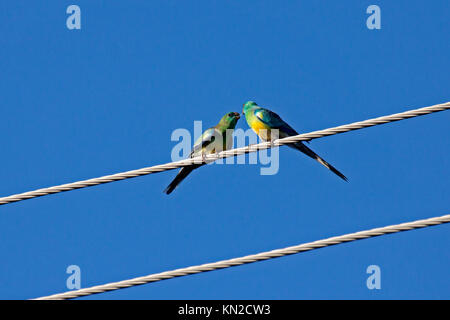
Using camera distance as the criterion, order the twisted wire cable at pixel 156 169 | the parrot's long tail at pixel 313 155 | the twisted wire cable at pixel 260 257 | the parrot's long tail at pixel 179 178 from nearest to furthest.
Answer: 1. the twisted wire cable at pixel 260 257
2. the twisted wire cable at pixel 156 169
3. the parrot's long tail at pixel 313 155
4. the parrot's long tail at pixel 179 178

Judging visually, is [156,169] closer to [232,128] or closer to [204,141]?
[204,141]

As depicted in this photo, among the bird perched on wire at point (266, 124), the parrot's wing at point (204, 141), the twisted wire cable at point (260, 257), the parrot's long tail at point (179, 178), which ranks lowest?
the twisted wire cable at point (260, 257)

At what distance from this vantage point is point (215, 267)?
5.23m

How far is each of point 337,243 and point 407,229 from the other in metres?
0.45

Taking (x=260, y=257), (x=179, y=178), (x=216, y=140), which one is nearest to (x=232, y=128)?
(x=216, y=140)

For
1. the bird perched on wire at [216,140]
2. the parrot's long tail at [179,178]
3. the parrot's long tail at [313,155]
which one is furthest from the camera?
the bird perched on wire at [216,140]

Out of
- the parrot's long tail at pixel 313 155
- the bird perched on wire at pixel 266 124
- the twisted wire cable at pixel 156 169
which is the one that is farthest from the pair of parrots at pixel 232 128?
the twisted wire cable at pixel 156 169

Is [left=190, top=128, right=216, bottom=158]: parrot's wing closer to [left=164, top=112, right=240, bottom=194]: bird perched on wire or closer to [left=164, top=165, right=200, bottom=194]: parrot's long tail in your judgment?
[left=164, top=112, right=240, bottom=194]: bird perched on wire

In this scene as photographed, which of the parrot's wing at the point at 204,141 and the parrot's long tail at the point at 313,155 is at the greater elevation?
the parrot's wing at the point at 204,141

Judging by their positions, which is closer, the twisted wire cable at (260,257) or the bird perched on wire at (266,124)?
the twisted wire cable at (260,257)

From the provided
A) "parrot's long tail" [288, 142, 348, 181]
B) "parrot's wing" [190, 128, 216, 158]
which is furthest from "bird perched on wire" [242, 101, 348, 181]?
"parrot's long tail" [288, 142, 348, 181]

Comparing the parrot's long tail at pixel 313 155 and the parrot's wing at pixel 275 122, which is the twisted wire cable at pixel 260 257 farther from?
the parrot's wing at pixel 275 122
